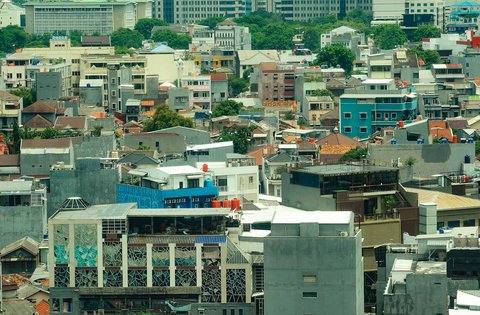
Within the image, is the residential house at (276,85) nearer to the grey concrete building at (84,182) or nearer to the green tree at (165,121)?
the green tree at (165,121)

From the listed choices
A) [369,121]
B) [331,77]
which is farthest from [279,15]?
[369,121]

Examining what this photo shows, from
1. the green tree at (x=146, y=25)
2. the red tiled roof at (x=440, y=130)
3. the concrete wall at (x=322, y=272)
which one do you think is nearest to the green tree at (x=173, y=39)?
the green tree at (x=146, y=25)

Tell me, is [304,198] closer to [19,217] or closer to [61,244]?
[61,244]

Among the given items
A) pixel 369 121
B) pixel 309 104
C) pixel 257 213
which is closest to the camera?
pixel 257 213

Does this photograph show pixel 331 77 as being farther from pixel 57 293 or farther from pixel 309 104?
pixel 57 293

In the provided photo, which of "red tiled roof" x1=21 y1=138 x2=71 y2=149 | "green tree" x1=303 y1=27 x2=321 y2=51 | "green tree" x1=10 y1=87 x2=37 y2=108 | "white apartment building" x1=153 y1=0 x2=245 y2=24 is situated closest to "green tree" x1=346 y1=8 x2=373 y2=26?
"white apartment building" x1=153 y1=0 x2=245 y2=24

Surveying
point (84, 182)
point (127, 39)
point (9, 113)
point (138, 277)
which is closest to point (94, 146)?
point (84, 182)

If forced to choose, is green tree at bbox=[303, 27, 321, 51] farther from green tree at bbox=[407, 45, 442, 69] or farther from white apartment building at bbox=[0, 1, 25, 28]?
white apartment building at bbox=[0, 1, 25, 28]
